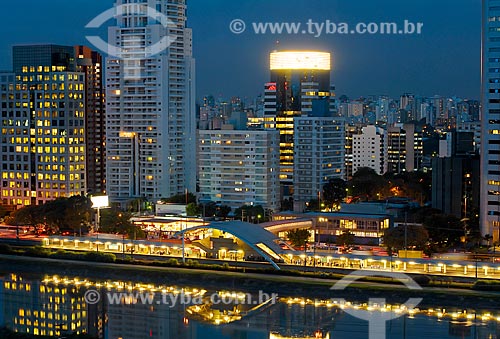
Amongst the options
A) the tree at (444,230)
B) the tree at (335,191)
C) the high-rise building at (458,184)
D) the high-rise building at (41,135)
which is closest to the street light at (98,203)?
the high-rise building at (41,135)

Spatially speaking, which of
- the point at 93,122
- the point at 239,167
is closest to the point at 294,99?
the point at 93,122

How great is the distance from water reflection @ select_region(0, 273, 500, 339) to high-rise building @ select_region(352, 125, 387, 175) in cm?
2259

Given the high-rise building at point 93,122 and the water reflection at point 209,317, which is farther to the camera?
the high-rise building at point 93,122

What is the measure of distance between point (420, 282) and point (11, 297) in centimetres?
672

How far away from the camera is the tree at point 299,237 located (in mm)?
19109

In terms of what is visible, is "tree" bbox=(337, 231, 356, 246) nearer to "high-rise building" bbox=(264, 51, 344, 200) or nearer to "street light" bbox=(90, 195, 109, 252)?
"street light" bbox=(90, 195, 109, 252)

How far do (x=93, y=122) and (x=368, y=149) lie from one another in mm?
12980

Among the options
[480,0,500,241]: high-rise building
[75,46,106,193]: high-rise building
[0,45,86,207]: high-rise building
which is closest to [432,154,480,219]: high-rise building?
[480,0,500,241]: high-rise building

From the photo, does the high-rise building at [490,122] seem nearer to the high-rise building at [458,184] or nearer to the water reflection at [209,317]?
the high-rise building at [458,184]

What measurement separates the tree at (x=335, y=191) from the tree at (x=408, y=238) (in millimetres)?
7677

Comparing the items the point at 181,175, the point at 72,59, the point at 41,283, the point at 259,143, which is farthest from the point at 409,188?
the point at 41,283

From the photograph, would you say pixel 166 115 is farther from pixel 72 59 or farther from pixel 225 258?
pixel 225 258

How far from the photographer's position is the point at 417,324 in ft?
44.1

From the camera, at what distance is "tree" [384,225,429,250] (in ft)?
57.5
